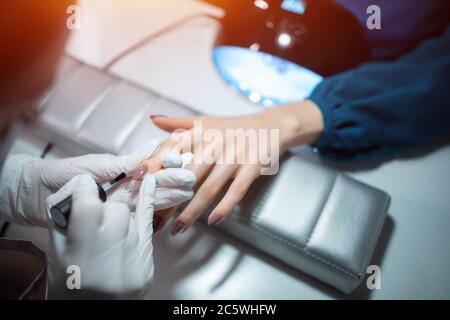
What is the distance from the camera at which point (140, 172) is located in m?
0.54

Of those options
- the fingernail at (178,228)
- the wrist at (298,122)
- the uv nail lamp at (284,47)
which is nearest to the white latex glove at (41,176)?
the fingernail at (178,228)

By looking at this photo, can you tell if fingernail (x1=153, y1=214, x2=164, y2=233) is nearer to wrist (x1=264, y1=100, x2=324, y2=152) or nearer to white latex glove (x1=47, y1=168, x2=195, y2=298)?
white latex glove (x1=47, y1=168, x2=195, y2=298)

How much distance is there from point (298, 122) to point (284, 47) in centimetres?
20

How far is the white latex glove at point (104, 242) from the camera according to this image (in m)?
0.46

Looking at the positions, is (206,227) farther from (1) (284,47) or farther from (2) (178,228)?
(1) (284,47)

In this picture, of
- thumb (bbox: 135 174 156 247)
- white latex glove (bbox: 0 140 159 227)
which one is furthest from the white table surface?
thumb (bbox: 135 174 156 247)

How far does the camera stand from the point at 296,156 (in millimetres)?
718

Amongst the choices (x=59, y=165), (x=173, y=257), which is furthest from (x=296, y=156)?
(x=59, y=165)

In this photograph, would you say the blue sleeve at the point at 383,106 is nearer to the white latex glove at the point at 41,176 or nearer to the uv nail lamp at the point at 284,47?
the uv nail lamp at the point at 284,47

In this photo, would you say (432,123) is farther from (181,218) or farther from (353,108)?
(181,218)

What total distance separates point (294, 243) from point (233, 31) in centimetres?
49

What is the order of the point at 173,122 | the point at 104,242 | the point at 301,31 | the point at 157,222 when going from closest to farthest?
the point at 104,242 < the point at 157,222 < the point at 173,122 < the point at 301,31

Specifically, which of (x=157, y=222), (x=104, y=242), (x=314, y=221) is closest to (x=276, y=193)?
(x=314, y=221)

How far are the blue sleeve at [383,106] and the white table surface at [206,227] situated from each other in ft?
0.14
